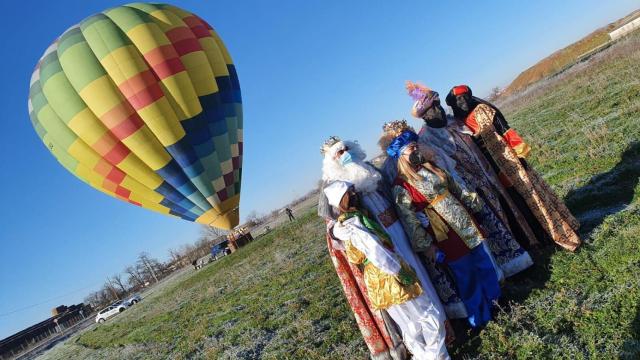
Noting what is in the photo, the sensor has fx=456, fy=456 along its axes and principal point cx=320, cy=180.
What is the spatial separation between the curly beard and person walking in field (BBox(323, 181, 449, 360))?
0.22 m

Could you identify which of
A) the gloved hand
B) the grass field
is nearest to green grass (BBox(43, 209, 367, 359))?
the grass field

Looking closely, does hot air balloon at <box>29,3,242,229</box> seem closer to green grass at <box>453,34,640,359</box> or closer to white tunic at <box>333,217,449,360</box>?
white tunic at <box>333,217,449,360</box>

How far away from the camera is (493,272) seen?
5.33 m

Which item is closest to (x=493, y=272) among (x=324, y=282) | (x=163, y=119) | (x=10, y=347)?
(x=324, y=282)

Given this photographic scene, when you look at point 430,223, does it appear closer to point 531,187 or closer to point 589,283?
point 531,187

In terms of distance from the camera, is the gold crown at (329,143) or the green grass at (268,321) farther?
the green grass at (268,321)

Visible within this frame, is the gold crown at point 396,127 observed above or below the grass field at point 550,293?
above

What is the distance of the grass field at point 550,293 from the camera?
14.8 feet

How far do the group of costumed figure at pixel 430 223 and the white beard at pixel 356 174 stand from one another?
0.01 metres

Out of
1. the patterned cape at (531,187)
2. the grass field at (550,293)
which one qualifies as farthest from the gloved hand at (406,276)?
the patterned cape at (531,187)

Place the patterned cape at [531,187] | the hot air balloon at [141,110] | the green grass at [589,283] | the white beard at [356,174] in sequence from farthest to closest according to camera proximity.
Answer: the hot air balloon at [141,110]
the patterned cape at [531,187]
the white beard at [356,174]
the green grass at [589,283]

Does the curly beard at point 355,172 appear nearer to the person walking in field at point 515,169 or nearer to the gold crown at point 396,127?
the gold crown at point 396,127

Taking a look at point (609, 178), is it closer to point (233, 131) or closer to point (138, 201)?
point (233, 131)

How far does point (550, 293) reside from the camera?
523 cm
